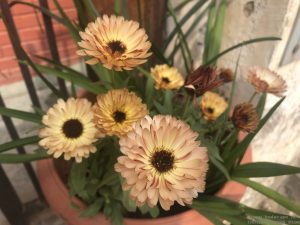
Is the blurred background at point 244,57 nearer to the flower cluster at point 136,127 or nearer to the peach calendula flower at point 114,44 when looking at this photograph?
the flower cluster at point 136,127

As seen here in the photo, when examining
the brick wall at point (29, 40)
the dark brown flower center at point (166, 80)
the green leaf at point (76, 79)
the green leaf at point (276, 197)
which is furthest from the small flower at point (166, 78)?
the brick wall at point (29, 40)

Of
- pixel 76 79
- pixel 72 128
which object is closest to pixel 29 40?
pixel 76 79

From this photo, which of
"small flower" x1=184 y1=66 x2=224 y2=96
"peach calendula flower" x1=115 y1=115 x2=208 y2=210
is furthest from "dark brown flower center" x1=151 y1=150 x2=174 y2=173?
"small flower" x1=184 y1=66 x2=224 y2=96

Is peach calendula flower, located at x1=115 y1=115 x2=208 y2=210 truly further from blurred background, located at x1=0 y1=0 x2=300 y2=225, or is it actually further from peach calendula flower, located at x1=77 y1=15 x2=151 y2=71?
blurred background, located at x1=0 y1=0 x2=300 y2=225

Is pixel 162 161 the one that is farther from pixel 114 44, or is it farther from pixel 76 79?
pixel 76 79

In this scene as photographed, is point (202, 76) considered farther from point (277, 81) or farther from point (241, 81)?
point (241, 81)

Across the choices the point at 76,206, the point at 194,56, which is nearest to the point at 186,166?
the point at 76,206
